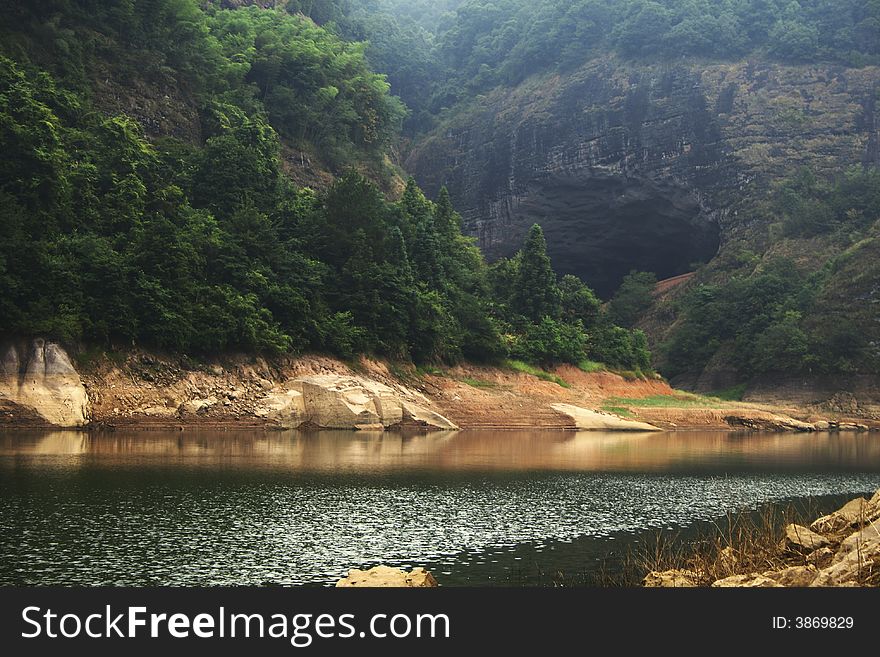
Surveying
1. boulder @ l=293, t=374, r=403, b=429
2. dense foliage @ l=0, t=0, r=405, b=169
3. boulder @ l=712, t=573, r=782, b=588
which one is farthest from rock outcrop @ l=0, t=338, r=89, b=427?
boulder @ l=712, t=573, r=782, b=588

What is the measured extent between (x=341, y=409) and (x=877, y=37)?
134033 mm

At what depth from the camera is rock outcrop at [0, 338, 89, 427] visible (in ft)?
146

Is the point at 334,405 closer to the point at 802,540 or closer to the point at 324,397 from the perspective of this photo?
the point at 324,397

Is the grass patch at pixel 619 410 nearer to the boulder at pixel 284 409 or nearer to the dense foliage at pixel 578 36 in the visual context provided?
the boulder at pixel 284 409

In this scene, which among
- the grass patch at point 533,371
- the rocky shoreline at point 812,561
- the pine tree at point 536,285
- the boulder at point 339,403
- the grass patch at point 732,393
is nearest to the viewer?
the rocky shoreline at point 812,561

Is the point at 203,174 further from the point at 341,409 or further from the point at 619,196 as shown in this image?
the point at 619,196

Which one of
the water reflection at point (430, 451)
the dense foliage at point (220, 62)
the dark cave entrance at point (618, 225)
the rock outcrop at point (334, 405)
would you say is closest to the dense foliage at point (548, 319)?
the water reflection at point (430, 451)

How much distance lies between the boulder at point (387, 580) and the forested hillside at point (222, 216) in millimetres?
35325

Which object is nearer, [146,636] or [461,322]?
[146,636]

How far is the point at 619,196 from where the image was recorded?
147 m

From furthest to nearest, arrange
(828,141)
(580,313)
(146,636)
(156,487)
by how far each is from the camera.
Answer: (828,141), (580,313), (156,487), (146,636)

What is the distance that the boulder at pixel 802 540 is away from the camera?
18344 millimetres

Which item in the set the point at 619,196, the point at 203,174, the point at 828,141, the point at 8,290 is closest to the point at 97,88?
the point at 203,174

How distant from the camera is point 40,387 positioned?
45562mm
